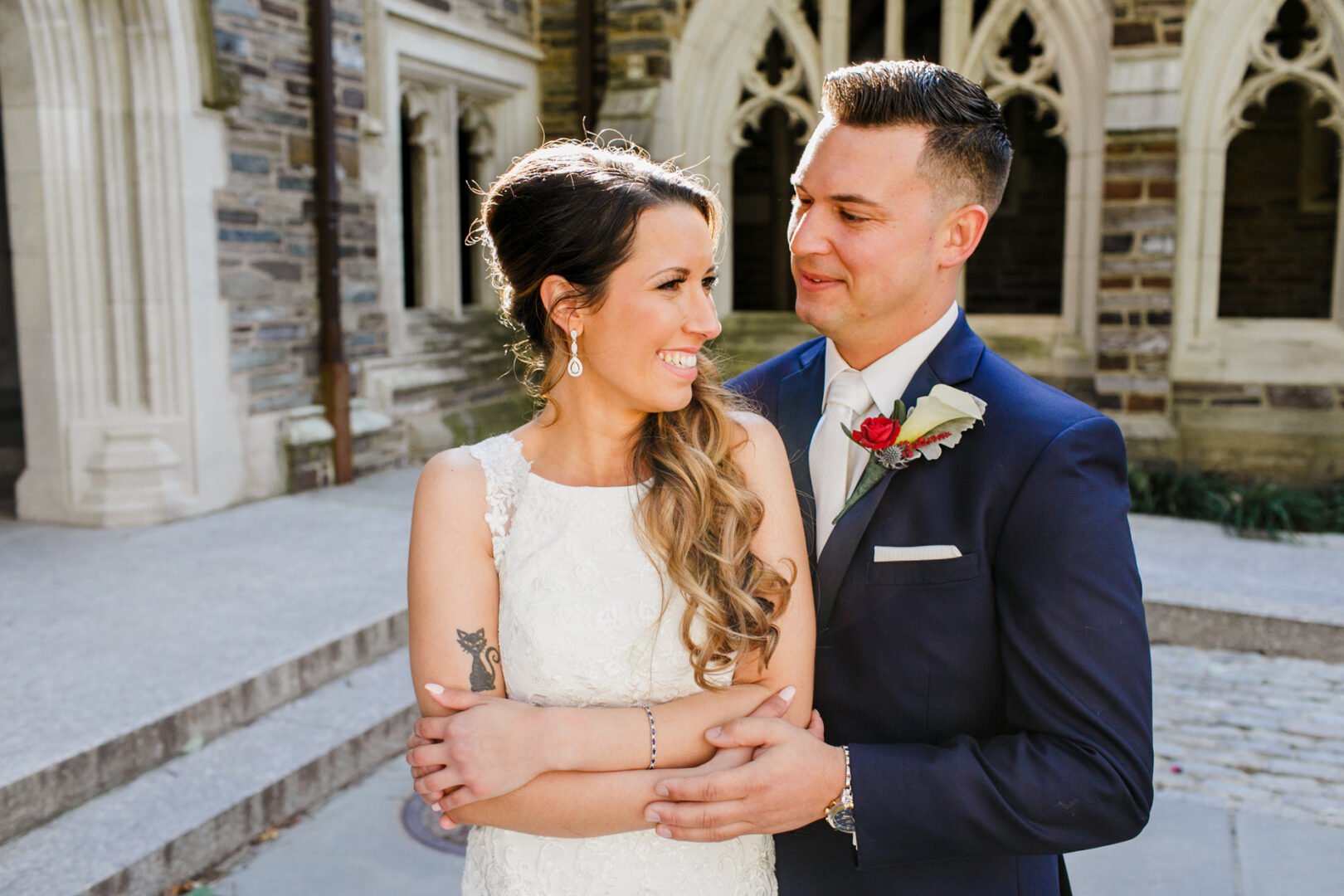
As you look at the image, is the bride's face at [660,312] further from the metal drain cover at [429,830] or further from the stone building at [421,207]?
the stone building at [421,207]

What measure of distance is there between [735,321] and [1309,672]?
522cm

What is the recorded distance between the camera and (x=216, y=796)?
3.13 m

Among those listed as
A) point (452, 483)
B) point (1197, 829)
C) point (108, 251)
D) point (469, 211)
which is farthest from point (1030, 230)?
point (452, 483)

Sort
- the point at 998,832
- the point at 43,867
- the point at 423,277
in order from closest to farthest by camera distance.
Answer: the point at 998,832 → the point at 43,867 → the point at 423,277

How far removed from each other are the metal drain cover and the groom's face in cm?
218

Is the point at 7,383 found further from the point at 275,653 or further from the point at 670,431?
the point at 670,431

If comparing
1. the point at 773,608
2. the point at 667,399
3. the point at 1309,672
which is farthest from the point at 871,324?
the point at 1309,672

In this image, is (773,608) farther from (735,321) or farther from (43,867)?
(735,321)

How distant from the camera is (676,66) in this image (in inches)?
327

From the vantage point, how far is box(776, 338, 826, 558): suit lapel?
165 centimetres

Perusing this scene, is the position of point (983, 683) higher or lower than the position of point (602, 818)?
higher

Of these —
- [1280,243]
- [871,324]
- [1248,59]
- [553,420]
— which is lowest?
[553,420]

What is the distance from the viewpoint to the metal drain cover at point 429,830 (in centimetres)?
318

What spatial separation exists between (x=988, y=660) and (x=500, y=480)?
2.49 ft
